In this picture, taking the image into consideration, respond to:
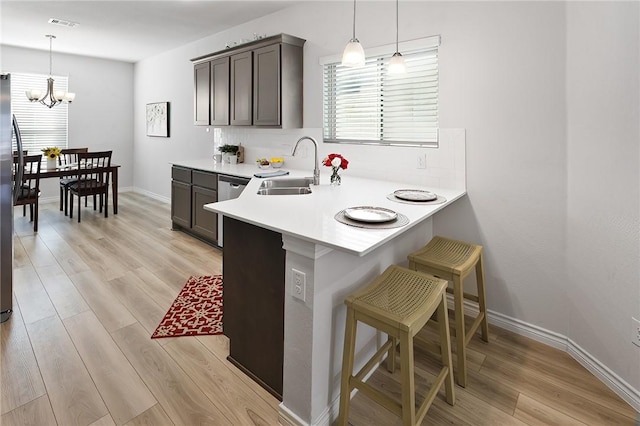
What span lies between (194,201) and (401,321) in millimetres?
3422

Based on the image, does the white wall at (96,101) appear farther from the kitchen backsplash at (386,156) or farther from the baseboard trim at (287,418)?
the baseboard trim at (287,418)

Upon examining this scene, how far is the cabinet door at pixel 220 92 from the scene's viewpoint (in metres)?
4.21

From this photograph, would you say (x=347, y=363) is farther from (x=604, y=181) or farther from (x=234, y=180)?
(x=234, y=180)

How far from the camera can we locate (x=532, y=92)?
2.29 m

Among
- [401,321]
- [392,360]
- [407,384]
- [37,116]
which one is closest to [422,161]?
[392,360]

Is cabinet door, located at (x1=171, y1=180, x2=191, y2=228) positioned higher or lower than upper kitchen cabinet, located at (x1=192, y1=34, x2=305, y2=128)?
lower

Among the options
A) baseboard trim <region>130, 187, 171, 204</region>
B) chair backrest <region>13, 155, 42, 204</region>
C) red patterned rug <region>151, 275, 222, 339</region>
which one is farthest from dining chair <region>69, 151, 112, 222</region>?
red patterned rug <region>151, 275, 222, 339</region>

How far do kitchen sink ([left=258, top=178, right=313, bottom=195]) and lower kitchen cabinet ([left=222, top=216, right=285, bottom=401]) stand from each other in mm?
953

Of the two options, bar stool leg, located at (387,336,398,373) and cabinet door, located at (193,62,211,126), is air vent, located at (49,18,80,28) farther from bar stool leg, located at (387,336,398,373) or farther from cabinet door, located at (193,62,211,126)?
bar stool leg, located at (387,336,398,373)

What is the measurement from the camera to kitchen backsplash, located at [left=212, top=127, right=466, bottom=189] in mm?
2703

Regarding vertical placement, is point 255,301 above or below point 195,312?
above

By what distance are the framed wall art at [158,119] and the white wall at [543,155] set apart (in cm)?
427

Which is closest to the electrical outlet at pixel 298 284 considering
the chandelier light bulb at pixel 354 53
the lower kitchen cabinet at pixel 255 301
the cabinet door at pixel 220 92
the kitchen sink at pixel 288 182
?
the lower kitchen cabinet at pixel 255 301

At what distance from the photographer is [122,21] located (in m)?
4.60
